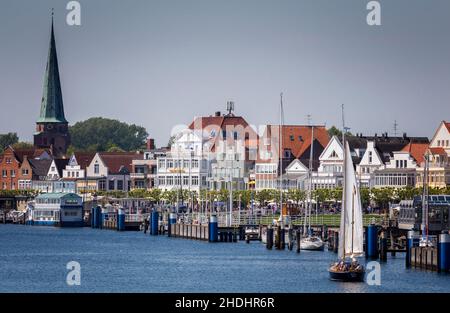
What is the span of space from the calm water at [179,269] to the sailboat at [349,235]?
85 cm

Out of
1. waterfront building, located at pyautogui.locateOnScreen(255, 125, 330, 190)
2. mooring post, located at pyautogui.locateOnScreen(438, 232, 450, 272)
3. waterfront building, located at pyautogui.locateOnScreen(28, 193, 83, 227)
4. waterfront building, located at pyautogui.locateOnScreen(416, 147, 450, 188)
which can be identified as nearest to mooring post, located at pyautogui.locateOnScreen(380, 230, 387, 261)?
mooring post, located at pyautogui.locateOnScreen(438, 232, 450, 272)

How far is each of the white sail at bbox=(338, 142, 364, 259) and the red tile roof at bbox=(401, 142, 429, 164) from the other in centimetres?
7424

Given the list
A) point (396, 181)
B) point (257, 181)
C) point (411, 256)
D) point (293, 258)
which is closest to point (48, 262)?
point (293, 258)

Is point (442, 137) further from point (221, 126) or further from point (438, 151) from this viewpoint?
point (221, 126)

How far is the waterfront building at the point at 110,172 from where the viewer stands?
623 ft

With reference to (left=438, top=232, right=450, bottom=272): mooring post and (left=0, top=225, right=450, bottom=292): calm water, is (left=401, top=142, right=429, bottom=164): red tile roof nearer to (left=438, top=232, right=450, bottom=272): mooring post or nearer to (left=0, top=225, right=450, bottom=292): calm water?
(left=0, top=225, right=450, bottom=292): calm water

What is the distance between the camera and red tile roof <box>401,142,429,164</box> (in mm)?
149875

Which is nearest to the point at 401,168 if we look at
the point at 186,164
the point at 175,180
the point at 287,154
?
the point at 287,154

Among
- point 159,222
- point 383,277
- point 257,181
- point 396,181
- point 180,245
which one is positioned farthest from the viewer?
point 257,181

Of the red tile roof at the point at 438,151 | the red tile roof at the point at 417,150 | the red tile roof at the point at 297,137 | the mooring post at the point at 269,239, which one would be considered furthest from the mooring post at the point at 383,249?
the red tile roof at the point at 297,137

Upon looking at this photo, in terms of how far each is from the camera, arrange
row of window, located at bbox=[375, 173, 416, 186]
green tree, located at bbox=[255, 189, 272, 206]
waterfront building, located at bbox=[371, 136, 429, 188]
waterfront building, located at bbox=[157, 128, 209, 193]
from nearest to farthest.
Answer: row of window, located at bbox=[375, 173, 416, 186], waterfront building, located at bbox=[371, 136, 429, 188], green tree, located at bbox=[255, 189, 272, 206], waterfront building, located at bbox=[157, 128, 209, 193]
